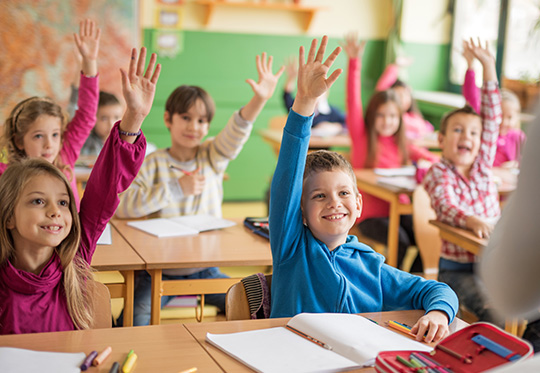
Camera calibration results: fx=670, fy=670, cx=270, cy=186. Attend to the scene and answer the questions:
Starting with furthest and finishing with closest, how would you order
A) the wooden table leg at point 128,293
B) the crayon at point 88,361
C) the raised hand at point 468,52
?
the raised hand at point 468,52 → the wooden table leg at point 128,293 → the crayon at point 88,361

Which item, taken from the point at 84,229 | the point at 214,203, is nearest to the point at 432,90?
the point at 214,203

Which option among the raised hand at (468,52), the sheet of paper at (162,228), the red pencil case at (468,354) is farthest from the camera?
the raised hand at (468,52)

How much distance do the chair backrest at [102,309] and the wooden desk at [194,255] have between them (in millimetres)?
402

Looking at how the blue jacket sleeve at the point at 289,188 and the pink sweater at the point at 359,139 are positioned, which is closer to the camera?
the blue jacket sleeve at the point at 289,188

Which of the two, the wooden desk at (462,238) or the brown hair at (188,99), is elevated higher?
the brown hair at (188,99)

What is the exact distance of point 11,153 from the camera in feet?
9.14

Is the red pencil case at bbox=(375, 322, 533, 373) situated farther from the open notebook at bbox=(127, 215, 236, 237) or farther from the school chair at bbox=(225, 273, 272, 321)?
the open notebook at bbox=(127, 215, 236, 237)

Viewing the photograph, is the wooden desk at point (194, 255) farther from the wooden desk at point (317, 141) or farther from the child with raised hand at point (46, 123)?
the wooden desk at point (317, 141)

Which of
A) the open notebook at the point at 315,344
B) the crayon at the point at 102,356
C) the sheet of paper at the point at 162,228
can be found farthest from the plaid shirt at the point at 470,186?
the crayon at the point at 102,356

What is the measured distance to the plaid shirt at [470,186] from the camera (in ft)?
9.64

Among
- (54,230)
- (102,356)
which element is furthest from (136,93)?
(102,356)

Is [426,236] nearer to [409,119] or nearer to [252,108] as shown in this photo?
[252,108]

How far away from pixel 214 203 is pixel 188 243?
614 mm

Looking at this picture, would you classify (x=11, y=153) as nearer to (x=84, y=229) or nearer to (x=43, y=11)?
(x=84, y=229)
